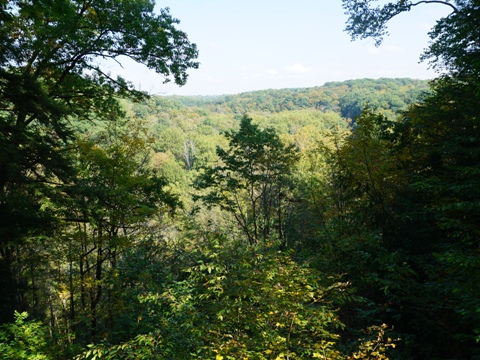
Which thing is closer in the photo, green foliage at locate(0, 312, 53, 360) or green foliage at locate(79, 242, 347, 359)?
green foliage at locate(79, 242, 347, 359)

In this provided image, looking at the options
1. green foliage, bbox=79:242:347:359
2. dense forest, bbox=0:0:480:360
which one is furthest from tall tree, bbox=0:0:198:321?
green foliage, bbox=79:242:347:359

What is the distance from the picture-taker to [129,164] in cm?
998

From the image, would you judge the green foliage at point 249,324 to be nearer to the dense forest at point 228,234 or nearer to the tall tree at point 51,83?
the dense forest at point 228,234

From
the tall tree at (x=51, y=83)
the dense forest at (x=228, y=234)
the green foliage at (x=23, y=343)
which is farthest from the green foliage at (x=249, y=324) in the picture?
the tall tree at (x=51, y=83)

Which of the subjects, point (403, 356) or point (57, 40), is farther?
point (57, 40)

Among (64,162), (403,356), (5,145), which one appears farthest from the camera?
(64,162)

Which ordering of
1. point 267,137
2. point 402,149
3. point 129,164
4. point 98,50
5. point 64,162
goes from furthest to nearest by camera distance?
1. point 267,137
2. point 129,164
3. point 402,149
4. point 98,50
5. point 64,162

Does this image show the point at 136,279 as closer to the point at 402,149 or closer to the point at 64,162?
the point at 64,162

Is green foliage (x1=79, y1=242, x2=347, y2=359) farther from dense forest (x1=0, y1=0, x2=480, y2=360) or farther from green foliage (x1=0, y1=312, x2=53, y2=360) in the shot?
green foliage (x1=0, y1=312, x2=53, y2=360)

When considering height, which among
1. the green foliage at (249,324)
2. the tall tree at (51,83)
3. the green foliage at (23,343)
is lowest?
the green foliage at (23,343)

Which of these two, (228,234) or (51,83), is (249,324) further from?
(51,83)

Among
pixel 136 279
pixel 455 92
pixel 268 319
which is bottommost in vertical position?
pixel 136 279

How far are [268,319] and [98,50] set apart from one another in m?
7.95

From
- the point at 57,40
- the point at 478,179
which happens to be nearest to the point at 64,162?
the point at 57,40
